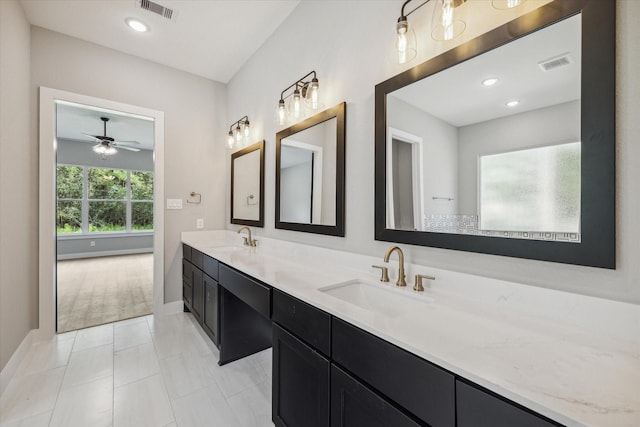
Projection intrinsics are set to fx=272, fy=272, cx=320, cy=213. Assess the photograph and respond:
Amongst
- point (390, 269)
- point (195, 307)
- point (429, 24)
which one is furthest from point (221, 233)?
point (429, 24)

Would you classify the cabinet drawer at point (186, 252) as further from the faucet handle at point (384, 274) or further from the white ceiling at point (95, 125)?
the white ceiling at point (95, 125)

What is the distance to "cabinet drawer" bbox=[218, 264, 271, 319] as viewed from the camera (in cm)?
148

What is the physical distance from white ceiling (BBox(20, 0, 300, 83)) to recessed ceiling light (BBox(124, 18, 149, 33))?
0.05 metres

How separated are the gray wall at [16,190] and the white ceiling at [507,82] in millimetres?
2723

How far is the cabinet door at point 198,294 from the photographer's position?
2.49 meters

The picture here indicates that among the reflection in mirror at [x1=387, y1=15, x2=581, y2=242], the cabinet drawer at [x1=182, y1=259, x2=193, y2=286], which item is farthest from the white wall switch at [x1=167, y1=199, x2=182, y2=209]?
the reflection in mirror at [x1=387, y1=15, x2=581, y2=242]

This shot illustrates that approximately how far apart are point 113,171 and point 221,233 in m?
5.44

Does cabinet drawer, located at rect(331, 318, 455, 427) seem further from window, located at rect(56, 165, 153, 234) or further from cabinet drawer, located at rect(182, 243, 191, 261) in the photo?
window, located at rect(56, 165, 153, 234)

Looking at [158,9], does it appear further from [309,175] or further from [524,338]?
[524,338]

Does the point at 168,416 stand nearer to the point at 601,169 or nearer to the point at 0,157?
the point at 0,157

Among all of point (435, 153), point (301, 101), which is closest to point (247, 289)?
point (435, 153)

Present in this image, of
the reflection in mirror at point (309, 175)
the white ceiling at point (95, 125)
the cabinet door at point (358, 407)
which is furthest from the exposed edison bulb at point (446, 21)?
the white ceiling at point (95, 125)

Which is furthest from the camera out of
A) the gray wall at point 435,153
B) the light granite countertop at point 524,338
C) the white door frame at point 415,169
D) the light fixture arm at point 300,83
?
the light fixture arm at point 300,83

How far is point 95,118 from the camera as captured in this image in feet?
15.7
